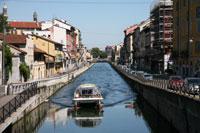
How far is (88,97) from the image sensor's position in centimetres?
5694

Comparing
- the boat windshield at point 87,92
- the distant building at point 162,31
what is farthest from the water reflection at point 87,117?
the distant building at point 162,31

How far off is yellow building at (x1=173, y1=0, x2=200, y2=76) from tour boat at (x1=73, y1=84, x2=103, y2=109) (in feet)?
83.0

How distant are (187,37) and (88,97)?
34.2 m

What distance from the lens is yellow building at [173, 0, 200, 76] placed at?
82.1 metres

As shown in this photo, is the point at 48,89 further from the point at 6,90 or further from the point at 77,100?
the point at 6,90

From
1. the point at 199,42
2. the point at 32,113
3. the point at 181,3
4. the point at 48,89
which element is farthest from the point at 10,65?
the point at 181,3

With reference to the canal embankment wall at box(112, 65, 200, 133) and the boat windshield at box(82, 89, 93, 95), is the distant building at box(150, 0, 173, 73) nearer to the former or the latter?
the boat windshield at box(82, 89, 93, 95)

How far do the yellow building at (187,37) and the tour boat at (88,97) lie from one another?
2531 centimetres

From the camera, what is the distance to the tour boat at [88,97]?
56.1 metres

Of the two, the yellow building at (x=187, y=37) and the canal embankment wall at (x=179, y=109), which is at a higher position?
the yellow building at (x=187, y=37)

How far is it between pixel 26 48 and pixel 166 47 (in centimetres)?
5116

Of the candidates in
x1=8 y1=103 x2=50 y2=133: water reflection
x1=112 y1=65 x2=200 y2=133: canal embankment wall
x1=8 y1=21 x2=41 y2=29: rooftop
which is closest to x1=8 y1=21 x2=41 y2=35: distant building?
x1=8 y1=21 x2=41 y2=29: rooftop

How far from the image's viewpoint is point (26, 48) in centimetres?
7844

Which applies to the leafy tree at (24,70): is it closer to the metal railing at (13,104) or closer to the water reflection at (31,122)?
the water reflection at (31,122)
